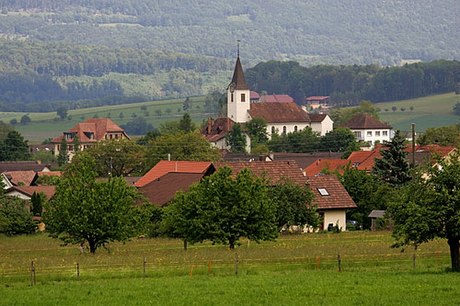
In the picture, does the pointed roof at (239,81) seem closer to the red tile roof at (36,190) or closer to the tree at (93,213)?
the red tile roof at (36,190)

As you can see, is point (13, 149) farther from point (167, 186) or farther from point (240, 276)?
point (240, 276)

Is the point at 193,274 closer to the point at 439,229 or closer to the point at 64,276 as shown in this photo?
the point at 64,276

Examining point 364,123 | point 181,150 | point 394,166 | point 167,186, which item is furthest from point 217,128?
point 167,186

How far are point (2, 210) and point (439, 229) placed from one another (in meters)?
34.7

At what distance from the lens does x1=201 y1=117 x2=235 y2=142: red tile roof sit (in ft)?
544

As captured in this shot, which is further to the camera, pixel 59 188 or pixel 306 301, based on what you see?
pixel 59 188

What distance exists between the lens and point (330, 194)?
69.4m

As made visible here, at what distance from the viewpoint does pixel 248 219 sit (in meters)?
49.9

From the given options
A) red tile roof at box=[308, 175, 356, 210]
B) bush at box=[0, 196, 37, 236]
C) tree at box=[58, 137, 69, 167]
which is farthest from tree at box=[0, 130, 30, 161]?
red tile roof at box=[308, 175, 356, 210]

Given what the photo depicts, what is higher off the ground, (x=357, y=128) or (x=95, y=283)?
(x=357, y=128)

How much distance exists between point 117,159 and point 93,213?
61.2 metres

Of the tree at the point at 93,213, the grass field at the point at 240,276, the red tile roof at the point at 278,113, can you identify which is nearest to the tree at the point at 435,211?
the grass field at the point at 240,276

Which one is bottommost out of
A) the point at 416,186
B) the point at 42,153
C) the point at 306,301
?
the point at 306,301

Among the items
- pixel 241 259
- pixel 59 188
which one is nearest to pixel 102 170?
pixel 59 188
